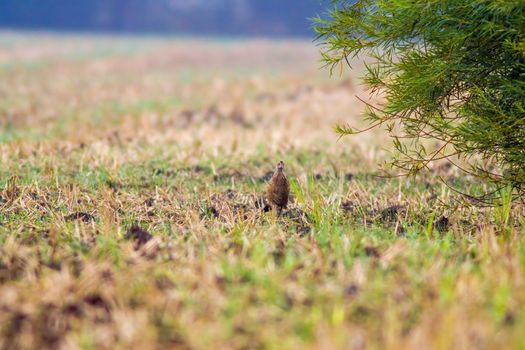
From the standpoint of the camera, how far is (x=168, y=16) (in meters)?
96.5

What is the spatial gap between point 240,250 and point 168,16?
9652cm

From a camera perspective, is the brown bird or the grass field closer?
the grass field

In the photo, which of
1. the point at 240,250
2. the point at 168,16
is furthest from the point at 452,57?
the point at 168,16

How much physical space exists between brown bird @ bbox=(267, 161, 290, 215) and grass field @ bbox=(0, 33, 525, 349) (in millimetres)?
131

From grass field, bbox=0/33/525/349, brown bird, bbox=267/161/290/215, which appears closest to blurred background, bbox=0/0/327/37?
grass field, bbox=0/33/525/349

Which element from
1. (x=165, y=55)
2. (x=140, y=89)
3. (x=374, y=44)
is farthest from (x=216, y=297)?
(x=165, y=55)

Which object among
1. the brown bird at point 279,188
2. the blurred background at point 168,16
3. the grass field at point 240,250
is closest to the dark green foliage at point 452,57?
the grass field at point 240,250

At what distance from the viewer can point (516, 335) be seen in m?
2.51

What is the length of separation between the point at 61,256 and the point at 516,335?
2.45m

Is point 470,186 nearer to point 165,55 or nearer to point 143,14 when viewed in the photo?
point 165,55

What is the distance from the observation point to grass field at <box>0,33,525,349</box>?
2.81 meters

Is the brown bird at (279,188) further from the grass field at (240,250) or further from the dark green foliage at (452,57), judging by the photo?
the dark green foliage at (452,57)

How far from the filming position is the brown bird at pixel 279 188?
5.08m

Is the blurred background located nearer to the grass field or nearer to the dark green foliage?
the grass field
